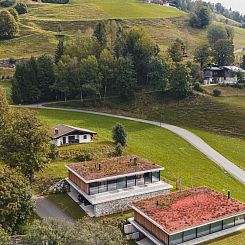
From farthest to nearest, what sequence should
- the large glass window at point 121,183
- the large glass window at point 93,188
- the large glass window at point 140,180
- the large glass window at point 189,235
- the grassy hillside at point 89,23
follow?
the grassy hillside at point 89,23
the large glass window at point 140,180
the large glass window at point 121,183
the large glass window at point 93,188
the large glass window at point 189,235

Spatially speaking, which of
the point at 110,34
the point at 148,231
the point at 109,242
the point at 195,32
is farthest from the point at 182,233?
the point at 195,32

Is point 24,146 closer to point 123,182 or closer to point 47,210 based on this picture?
point 47,210

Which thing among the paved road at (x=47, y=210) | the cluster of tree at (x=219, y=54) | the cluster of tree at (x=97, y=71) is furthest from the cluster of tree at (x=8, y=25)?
the paved road at (x=47, y=210)

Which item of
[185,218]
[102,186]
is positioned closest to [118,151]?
[102,186]

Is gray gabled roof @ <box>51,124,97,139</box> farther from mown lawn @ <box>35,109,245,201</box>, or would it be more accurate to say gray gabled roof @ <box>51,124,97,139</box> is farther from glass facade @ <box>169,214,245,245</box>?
glass facade @ <box>169,214,245,245</box>

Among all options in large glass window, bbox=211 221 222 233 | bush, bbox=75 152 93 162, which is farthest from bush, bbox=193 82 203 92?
large glass window, bbox=211 221 222 233

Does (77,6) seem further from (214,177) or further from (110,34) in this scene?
(214,177)

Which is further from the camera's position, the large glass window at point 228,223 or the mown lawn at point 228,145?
the mown lawn at point 228,145

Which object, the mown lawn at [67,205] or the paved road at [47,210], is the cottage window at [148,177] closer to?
the mown lawn at [67,205]
